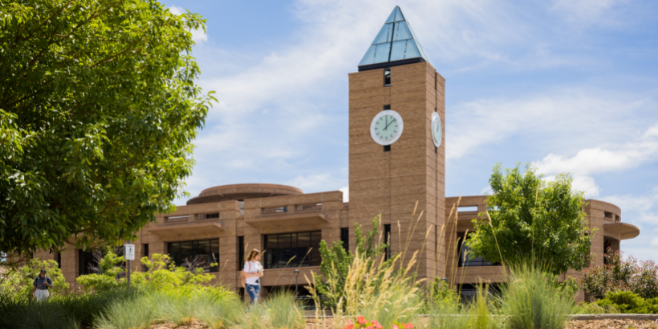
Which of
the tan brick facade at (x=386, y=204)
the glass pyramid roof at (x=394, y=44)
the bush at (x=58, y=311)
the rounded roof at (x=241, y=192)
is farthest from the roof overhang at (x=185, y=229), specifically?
the bush at (x=58, y=311)

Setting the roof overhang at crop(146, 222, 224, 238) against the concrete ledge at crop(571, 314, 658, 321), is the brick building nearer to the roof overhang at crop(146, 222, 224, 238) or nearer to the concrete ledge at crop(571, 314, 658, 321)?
Result: the roof overhang at crop(146, 222, 224, 238)

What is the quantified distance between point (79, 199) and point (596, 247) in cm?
4175

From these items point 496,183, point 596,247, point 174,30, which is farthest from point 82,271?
point 174,30

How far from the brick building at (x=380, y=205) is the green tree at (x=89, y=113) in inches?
1200

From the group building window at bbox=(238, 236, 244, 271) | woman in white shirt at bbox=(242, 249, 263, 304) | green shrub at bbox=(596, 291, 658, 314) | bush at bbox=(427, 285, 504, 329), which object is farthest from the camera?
building window at bbox=(238, 236, 244, 271)

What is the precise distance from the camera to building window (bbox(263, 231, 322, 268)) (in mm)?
49344

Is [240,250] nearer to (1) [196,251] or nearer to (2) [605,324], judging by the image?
(1) [196,251]

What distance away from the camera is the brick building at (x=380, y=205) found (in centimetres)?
4600

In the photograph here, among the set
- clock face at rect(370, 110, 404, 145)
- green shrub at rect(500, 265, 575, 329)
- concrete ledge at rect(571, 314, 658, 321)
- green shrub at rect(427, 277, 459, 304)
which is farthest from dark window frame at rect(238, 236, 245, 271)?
green shrub at rect(500, 265, 575, 329)

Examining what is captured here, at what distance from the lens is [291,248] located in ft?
163

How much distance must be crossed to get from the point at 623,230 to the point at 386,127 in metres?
21.6

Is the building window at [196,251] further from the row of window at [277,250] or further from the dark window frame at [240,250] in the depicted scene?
the dark window frame at [240,250]

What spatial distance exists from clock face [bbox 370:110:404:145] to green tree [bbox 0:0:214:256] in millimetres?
33265

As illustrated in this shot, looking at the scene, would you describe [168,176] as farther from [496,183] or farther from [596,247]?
[596,247]
